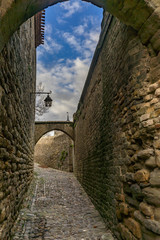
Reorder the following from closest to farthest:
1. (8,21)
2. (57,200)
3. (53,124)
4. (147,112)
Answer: (8,21) < (147,112) < (57,200) < (53,124)

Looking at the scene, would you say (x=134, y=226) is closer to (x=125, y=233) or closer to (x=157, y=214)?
(x=125, y=233)

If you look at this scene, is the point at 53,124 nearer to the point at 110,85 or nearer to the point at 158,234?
the point at 110,85

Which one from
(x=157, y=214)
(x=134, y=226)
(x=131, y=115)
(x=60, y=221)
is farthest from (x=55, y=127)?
(x=157, y=214)

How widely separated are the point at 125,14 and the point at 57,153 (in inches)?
702

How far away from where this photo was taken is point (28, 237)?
3.46 m

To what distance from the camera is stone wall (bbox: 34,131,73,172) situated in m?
16.9

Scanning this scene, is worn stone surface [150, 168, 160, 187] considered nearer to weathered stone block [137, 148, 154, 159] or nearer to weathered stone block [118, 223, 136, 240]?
weathered stone block [137, 148, 154, 159]

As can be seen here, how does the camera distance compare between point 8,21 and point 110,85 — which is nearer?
point 8,21

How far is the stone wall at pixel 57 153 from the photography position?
55.4ft

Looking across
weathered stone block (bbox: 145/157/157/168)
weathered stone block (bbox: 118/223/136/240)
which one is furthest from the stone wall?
weathered stone block (bbox: 145/157/157/168)

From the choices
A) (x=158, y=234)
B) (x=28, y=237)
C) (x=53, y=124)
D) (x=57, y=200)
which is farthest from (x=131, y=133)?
(x=53, y=124)

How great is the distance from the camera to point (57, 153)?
764 inches

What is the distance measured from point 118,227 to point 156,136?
6.41 ft

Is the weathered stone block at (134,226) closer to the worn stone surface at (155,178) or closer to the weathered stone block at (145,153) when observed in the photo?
the worn stone surface at (155,178)
